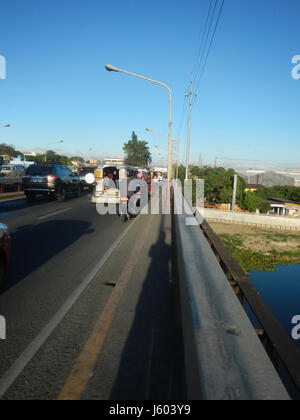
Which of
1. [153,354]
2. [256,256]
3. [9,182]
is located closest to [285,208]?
[256,256]

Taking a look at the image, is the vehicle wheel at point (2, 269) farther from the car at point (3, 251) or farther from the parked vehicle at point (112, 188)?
the parked vehicle at point (112, 188)

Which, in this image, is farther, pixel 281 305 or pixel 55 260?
pixel 281 305

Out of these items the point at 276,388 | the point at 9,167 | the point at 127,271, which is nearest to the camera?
the point at 276,388

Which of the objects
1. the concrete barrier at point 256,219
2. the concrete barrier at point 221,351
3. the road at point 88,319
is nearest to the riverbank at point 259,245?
the concrete barrier at point 256,219

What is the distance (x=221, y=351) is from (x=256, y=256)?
22.0 meters

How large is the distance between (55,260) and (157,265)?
2.29 meters

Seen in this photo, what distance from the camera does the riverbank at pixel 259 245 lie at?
69.0 feet

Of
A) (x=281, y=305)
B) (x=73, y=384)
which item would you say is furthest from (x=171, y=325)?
(x=281, y=305)

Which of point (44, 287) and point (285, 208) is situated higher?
point (44, 287)

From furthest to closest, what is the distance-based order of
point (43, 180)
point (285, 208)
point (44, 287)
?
point (285, 208), point (43, 180), point (44, 287)

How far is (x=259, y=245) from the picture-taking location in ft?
87.4

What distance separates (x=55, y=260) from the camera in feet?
21.0

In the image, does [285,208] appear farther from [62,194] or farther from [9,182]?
[9,182]
